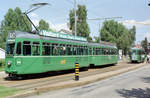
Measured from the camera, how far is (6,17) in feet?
171

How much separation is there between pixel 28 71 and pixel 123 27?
52.8 m

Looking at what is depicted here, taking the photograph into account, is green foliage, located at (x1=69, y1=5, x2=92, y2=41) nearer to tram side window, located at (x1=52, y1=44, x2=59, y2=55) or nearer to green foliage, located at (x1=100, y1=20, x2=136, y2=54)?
green foliage, located at (x1=100, y1=20, x2=136, y2=54)

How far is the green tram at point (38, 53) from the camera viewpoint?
11.4 m

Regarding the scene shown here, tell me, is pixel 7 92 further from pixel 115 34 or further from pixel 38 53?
pixel 115 34

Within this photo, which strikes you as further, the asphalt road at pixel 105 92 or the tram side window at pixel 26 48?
the tram side window at pixel 26 48

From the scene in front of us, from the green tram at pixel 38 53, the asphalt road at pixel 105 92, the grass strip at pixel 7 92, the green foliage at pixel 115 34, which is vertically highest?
the green foliage at pixel 115 34

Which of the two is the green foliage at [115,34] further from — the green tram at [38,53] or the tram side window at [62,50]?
the tram side window at [62,50]

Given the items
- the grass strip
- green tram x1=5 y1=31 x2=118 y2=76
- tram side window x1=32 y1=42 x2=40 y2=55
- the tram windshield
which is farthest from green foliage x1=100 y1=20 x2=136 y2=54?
the grass strip

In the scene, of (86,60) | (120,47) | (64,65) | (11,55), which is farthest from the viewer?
(120,47)

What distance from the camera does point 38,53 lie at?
1235 cm

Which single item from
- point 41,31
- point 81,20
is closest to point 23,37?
point 41,31

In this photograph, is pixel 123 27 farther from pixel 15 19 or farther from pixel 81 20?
pixel 15 19

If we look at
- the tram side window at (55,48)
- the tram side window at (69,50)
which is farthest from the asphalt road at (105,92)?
the tram side window at (69,50)

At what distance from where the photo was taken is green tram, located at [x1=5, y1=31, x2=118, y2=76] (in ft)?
37.5
